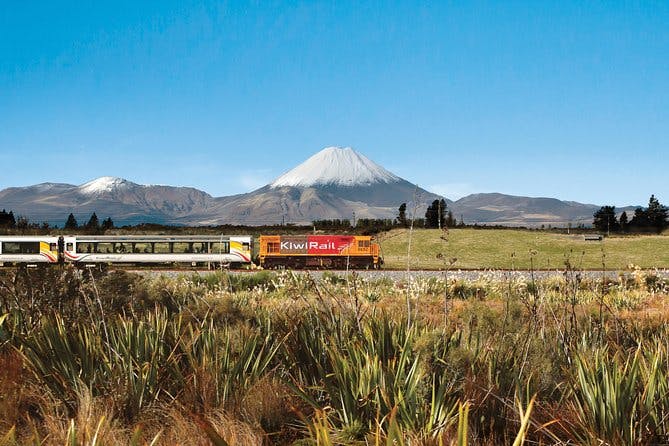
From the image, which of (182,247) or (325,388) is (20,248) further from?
(325,388)

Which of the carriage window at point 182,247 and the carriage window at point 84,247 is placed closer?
the carriage window at point 84,247

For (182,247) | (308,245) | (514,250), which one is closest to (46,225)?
(182,247)

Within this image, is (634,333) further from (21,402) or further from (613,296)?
(613,296)

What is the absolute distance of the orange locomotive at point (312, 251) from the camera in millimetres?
31141

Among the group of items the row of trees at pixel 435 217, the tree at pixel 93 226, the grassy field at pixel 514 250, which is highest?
the row of trees at pixel 435 217

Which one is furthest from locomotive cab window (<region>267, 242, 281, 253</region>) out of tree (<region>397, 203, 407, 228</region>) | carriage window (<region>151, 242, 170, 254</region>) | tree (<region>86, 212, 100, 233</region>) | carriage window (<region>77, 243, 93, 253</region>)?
tree (<region>86, 212, 100, 233</region>)

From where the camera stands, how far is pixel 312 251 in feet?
103

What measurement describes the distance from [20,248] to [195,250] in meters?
9.24

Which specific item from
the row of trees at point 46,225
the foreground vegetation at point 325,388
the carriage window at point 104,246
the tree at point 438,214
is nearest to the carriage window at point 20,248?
the carriage window at point 104,246

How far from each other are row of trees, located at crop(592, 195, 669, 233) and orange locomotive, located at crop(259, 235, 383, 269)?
33758mm

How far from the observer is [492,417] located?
391 centimetres

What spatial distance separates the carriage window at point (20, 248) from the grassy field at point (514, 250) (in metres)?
18.6

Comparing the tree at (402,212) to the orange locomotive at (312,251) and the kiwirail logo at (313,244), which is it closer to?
the orange locomotive at (312,251)

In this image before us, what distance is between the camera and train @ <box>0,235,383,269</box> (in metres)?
31.2
